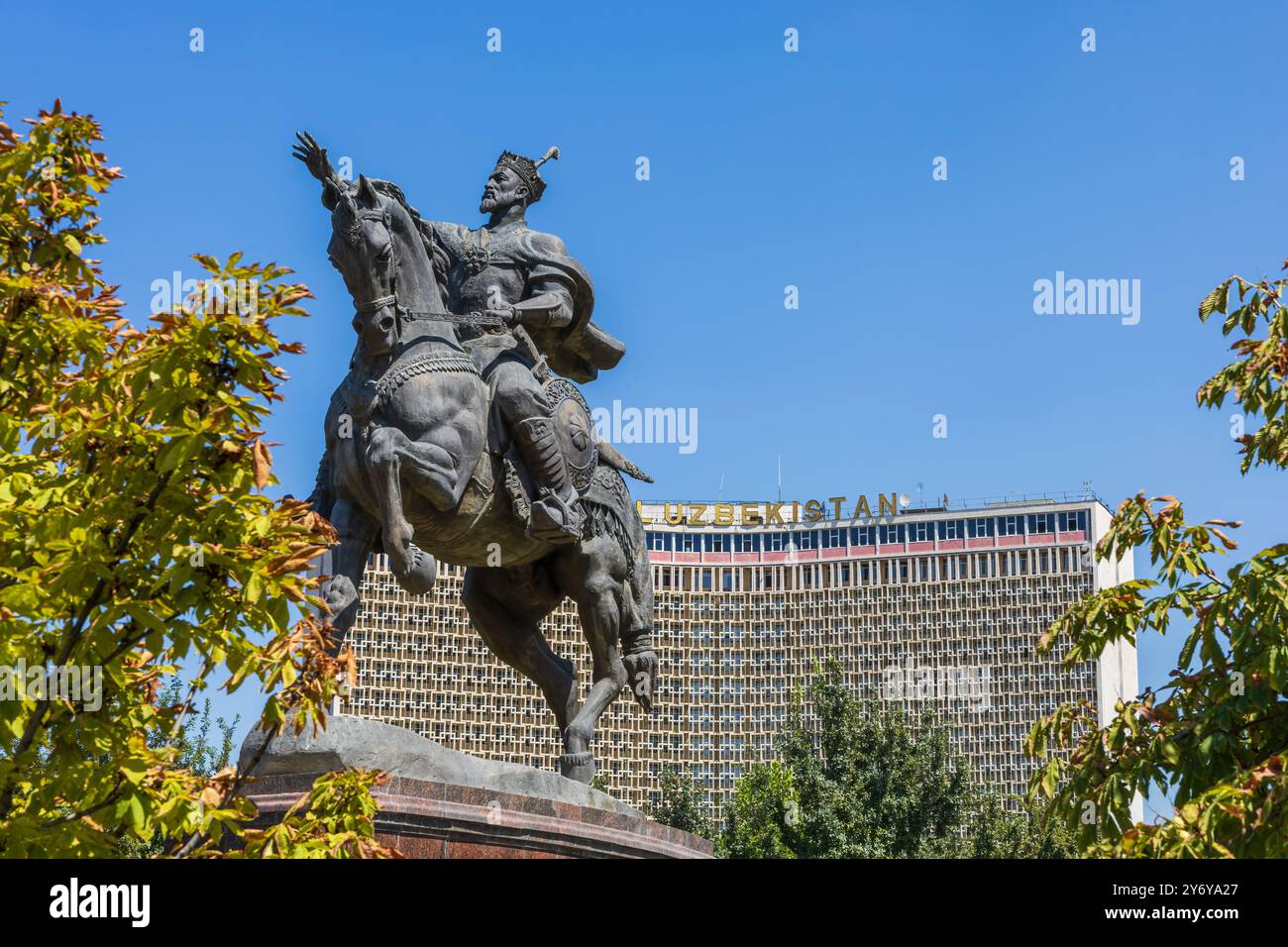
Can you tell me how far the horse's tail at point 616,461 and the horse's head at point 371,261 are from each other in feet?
8.51

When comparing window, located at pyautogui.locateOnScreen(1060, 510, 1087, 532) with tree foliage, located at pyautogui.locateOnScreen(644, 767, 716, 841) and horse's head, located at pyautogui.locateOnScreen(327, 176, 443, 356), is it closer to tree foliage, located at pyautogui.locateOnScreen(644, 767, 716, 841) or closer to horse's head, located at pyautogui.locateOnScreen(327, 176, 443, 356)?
tree foliage, located at pyautogui.locateOnScreen(644, 767, 716, 841)

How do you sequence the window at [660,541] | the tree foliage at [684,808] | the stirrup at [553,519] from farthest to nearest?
the window at [660,541]
the tree foliage at [684,808]
the stirrup at [553,519]

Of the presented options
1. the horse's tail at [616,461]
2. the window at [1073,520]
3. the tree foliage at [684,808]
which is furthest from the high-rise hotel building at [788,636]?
the horse's tail at [616,461]

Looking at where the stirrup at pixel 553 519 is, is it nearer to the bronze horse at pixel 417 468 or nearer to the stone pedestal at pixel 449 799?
the bronze horse at pixel 417 468

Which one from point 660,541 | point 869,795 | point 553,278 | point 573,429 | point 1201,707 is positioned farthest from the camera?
point 660,541

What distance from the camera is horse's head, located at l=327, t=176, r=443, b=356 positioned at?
1176 centimetres

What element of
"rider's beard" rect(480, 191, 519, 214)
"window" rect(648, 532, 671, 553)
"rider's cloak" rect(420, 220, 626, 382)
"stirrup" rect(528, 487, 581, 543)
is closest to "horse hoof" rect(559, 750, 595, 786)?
"stirrup" rect(528, 487, 581, 543)

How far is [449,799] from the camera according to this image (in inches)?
420

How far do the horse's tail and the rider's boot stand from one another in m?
1.32

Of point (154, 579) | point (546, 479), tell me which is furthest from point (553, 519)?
point (154, 579)

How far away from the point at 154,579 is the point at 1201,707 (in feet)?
21.8

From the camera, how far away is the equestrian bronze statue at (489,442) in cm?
1173

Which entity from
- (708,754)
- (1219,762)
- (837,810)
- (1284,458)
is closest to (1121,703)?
(1219,762)

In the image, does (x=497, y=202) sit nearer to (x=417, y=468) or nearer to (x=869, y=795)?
(x=417, y=468)
